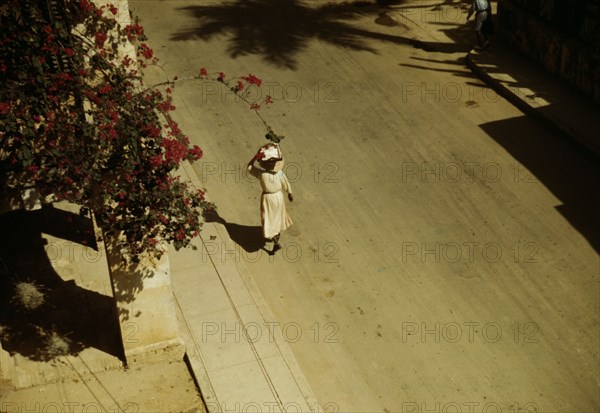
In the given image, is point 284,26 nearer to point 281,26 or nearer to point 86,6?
point 281,26

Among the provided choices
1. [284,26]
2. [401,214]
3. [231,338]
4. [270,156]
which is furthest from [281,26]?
[231,338]

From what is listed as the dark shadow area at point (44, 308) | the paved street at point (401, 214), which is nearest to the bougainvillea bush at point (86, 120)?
the dark shadow area at point (44, 308)

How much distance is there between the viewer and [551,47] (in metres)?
17.0

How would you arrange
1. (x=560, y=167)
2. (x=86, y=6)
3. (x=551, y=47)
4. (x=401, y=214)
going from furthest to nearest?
(x=551, y=47) < (x=560, y=167) < (x=401, y=214) < (x=86, y=6)

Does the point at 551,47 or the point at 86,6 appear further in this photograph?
the point at 551,47

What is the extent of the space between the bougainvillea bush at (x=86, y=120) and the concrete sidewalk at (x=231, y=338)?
1.52m

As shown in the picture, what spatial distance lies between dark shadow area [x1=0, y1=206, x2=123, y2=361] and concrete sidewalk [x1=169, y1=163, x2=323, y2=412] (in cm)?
110

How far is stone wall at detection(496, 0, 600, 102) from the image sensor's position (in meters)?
16.2

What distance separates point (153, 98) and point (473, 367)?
5633mm

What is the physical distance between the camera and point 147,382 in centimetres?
1041

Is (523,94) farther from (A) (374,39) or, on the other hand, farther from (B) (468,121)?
(A) (374,39)

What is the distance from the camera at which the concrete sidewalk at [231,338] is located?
1008cm

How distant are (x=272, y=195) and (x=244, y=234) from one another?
1.43 metres

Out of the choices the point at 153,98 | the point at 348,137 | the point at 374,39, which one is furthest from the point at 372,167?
the point at 153,98
